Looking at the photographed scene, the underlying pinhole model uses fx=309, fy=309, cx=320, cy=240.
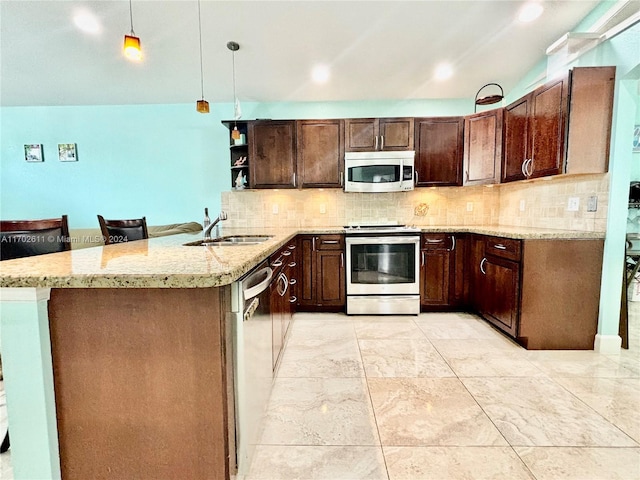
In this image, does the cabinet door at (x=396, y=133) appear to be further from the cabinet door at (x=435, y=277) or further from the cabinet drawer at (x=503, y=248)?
the cabinet drawer at (x=503, y=248)

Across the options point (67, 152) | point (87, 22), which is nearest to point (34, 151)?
point (67, 152)

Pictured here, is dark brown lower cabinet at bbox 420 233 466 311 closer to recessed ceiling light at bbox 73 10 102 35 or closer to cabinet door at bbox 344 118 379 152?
cabinet door at bbox 344 118 379 152

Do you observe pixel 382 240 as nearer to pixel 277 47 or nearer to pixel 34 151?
pixel 277 47

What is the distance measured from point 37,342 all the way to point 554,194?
3486 millimetres

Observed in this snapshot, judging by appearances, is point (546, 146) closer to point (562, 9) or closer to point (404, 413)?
point (562, 9)

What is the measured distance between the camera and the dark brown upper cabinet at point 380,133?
3416mm

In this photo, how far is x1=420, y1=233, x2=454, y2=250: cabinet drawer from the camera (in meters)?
3.20

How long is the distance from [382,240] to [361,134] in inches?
48.2

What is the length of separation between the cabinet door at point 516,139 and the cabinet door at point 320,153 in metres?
1.61

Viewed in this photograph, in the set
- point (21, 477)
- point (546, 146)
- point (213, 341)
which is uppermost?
point (546, 146)

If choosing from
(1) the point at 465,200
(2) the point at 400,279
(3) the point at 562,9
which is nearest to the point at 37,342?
(2) the point at 400,279

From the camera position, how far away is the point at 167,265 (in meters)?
1.03

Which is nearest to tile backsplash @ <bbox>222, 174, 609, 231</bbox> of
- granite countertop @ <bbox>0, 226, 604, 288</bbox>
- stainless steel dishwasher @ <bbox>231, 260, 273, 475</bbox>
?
stainless steel dishwasher @ <bbox>231, 260, 273, 475</bbox>

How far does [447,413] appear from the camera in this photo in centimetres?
164
